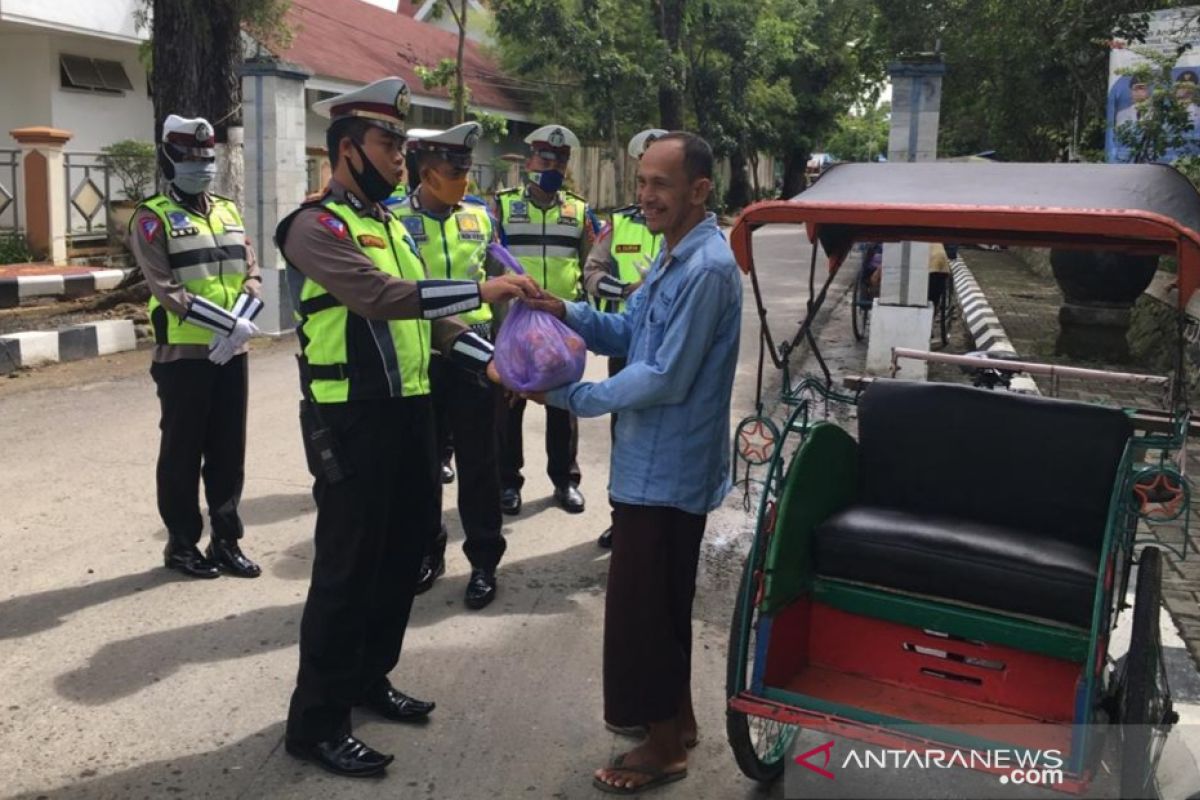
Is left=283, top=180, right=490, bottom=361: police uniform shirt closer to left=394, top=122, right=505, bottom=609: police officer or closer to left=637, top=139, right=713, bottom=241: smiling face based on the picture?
left=637, top=139, right=713, bottom=241: smiling face

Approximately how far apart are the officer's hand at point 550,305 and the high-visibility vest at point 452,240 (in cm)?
138

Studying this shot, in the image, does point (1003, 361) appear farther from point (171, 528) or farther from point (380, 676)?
point (171, 528)

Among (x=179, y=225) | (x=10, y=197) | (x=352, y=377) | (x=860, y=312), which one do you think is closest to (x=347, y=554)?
(x=352, y=377)

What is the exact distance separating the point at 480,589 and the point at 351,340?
1698mm

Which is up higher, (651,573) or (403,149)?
(403,149)

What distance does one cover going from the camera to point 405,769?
344cm

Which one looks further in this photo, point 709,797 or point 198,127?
point 198,127

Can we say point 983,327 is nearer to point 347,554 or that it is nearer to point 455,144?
point 455,144

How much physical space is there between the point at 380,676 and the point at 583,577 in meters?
1.59

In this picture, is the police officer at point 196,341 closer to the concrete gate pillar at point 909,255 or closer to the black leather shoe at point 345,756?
the black leather shoe at point 345,756

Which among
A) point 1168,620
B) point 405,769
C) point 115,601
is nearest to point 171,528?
point 115,601

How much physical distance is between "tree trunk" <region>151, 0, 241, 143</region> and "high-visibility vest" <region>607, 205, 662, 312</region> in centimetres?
711

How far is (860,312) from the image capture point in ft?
44.5

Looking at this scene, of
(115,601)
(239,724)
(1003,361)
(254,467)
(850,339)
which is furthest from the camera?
(850,339)
